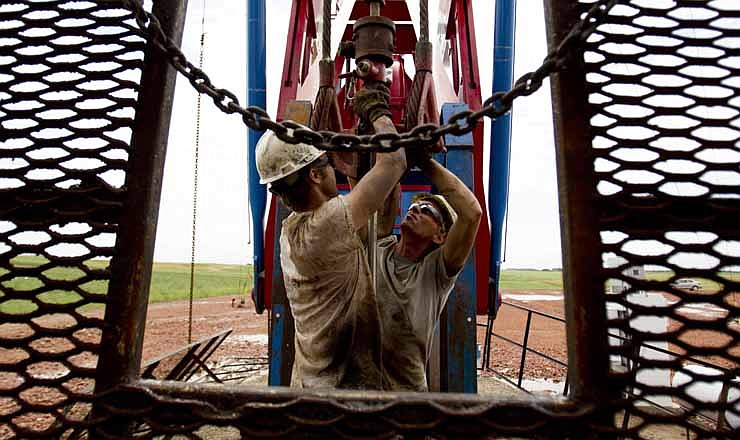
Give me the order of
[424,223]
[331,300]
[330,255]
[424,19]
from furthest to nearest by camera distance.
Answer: [424,223] < [424,19] < [331,300] < [330,255]

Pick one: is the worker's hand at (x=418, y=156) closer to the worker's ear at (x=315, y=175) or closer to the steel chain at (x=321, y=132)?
the worker's ear at (x=315, y=175)

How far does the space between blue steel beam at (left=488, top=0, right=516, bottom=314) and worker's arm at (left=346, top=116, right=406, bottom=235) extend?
73.4 inches

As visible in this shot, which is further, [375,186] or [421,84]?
[421,84]

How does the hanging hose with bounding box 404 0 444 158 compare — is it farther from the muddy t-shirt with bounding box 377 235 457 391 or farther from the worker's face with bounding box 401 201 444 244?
the muddy t-shirt with bounding box 377 235 457 391

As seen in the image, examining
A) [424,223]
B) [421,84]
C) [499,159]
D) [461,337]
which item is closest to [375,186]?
[421,84]

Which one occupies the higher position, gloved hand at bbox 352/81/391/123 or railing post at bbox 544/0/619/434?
gloved hand at bbox 352/81/391/123

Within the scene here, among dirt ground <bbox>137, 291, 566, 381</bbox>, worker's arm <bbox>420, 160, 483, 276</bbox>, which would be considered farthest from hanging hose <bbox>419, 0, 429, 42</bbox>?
dirt ground <bbox>137, 291, 566, 381</bbox>

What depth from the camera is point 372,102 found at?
72.9 inches

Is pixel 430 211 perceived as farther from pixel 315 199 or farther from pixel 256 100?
pixel 256 100

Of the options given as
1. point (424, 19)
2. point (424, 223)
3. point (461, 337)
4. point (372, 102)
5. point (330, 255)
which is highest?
point (424, 19)

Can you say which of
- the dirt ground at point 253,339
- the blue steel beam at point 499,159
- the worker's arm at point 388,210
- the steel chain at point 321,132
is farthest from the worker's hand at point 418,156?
the dirt ground at point 253,339

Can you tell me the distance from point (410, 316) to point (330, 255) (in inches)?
24.1

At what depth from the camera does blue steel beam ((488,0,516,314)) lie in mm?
3414

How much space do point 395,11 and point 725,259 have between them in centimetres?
495
